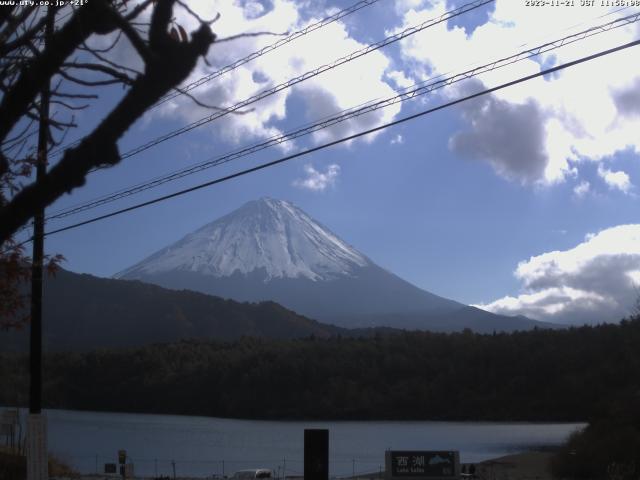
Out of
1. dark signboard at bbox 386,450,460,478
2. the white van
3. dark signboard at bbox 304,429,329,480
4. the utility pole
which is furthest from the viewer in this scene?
the white van

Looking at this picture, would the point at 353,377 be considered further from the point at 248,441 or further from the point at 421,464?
the point at 421,464

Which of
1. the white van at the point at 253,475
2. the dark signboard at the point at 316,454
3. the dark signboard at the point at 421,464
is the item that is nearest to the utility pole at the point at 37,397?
the dark signboard at the point at 316,454

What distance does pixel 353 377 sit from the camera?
98875mm

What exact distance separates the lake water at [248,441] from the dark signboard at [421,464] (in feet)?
74.6

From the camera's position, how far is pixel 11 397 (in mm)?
75562

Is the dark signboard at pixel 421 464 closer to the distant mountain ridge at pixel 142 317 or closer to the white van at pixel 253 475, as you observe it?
the white van at pixel 253 475

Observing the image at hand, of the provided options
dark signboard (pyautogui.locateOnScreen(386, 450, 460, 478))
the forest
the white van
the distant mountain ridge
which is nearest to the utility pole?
dark signboard (pyautogui.locateOnScreen(386, 450, 460, 478))

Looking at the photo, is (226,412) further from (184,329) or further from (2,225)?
(2,225)

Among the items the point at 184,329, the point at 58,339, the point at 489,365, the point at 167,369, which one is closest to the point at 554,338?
the point at 489,365

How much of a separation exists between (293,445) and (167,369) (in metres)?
37.7

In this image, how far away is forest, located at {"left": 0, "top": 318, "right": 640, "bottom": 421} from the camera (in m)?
88.2

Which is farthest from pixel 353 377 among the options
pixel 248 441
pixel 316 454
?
pixel 316 454

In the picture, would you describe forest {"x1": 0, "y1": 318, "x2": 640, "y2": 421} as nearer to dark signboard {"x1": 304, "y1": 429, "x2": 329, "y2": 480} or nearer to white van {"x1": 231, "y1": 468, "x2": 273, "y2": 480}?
white van {"x1": 231, "y1": 468, "x2": 273, "y2": 480}

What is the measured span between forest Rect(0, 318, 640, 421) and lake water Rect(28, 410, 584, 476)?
3.07 m
